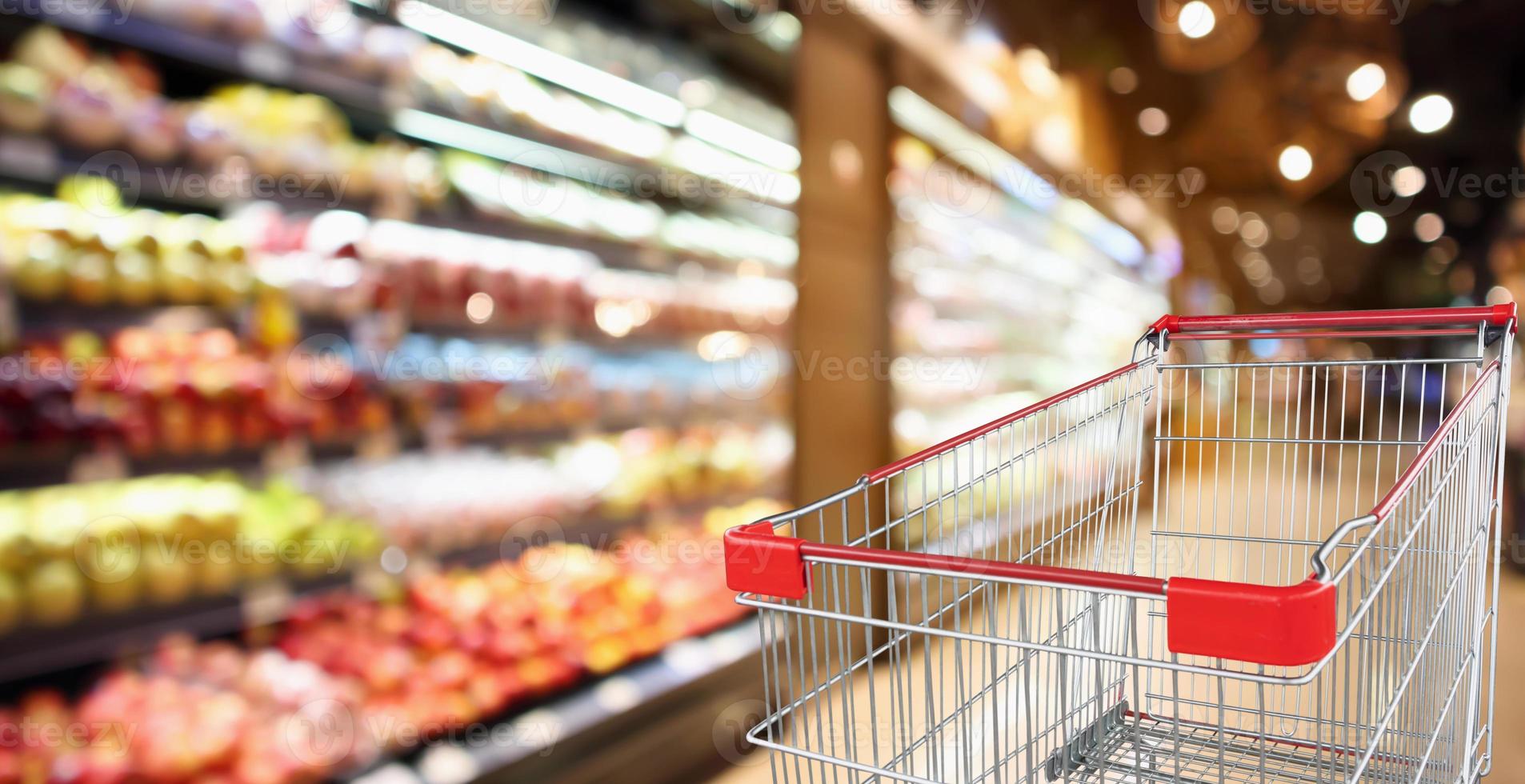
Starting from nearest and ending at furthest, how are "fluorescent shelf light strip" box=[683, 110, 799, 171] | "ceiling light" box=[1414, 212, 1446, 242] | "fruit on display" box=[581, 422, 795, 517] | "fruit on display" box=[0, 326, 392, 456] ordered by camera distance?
"fruit on display" box=[0, 326, 392, 456]
"fruit on display" box=[581, 422, 795, 517]
"fluorescent shelf light strip" box=[683, 110, 799, 171]
"ceiling light" box=[1414, 212, 1446, 242]

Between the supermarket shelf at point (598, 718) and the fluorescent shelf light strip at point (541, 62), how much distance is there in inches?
66.2

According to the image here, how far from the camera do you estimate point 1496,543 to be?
1.31 meters

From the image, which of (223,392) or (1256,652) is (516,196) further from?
(1256,652)

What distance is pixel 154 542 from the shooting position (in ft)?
5.83

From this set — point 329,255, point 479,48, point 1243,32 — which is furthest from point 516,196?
point 1243,32

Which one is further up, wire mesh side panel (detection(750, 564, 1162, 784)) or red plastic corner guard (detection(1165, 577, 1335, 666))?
red plastic corner guard (detection(1165, 577, 1335, 666))

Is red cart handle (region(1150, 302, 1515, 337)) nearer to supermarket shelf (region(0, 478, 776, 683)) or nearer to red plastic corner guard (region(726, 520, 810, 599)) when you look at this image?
red plastic corner guard (region(726, 520, 810, 599))

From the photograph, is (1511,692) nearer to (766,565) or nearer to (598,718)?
(598,718)

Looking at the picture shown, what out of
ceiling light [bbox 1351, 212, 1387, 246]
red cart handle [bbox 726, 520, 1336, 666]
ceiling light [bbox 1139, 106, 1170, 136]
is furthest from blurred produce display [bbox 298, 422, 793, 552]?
ceiling light [bbox 1351, 212, 1387, 246]

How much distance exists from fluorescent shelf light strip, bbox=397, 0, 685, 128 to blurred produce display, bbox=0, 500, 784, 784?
1.32 m

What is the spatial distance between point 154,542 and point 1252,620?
1884 mm

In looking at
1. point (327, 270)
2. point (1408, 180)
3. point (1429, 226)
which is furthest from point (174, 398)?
point (1429, 226)

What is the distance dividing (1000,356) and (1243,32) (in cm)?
239

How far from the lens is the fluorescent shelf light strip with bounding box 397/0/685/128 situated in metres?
2.22
